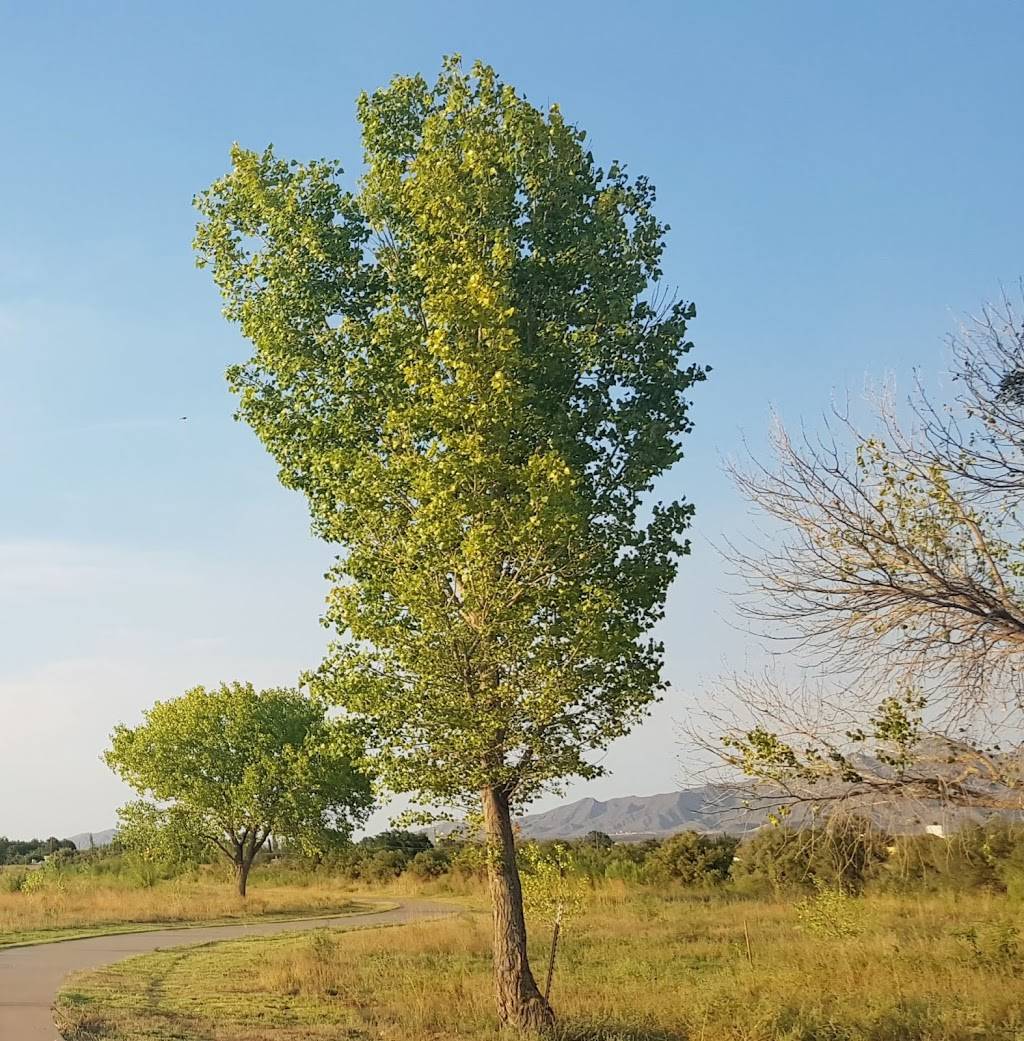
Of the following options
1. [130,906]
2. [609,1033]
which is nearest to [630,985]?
[609,1033]

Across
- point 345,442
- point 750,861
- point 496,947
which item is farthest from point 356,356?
point 750,861

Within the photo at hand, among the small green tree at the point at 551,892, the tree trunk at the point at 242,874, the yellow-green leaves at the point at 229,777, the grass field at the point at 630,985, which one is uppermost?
the yellow-green leaves at the point at 229,777

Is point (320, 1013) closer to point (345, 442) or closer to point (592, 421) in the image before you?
point (345, 442)

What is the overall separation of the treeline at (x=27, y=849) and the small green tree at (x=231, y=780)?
51.7 m

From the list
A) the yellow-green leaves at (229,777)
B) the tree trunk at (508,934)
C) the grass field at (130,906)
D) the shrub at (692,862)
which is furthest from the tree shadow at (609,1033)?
the yellow-green leaves at (229,777)

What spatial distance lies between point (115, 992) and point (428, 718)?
21.3ft

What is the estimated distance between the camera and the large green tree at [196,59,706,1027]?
43.5 feet

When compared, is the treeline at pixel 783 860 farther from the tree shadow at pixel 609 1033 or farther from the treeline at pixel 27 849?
the treeline at pixel 27 849

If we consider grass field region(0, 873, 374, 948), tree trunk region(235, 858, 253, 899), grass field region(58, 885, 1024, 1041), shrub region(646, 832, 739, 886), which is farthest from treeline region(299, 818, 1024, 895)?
tree trunk region(235, 858, 253, 899)

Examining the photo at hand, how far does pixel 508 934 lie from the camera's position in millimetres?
13930

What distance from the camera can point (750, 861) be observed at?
3481 cm

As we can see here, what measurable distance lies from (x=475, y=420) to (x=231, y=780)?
3252 cm

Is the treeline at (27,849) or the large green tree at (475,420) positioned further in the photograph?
the treeline at (27,849)

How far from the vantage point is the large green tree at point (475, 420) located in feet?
43.5
